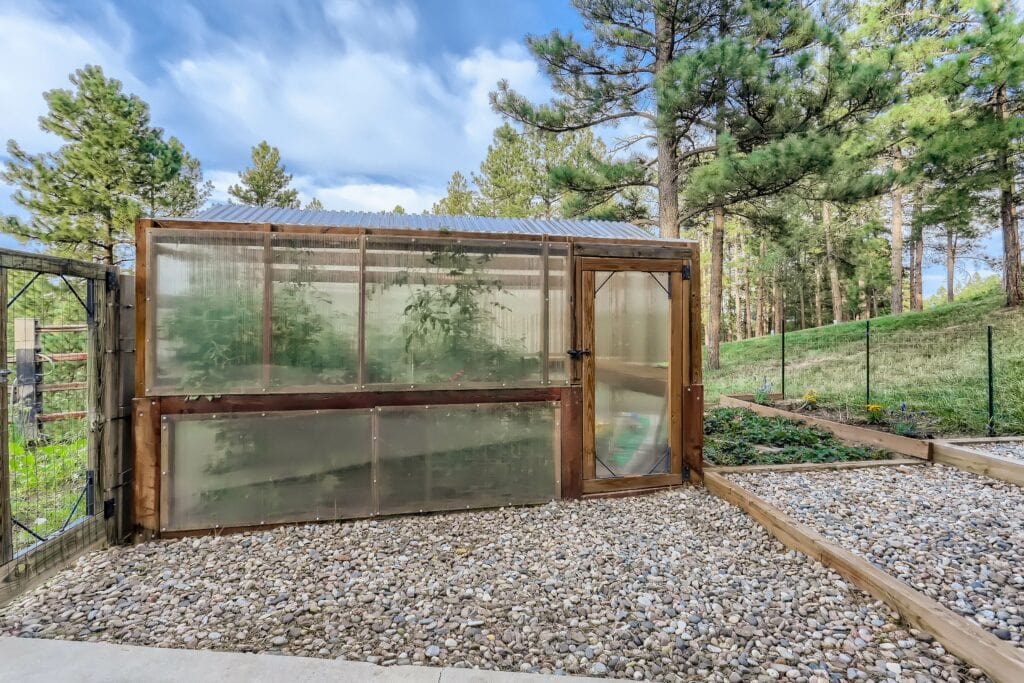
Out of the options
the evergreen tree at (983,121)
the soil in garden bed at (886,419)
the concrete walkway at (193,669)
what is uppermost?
the evergreen tree at (983,121)

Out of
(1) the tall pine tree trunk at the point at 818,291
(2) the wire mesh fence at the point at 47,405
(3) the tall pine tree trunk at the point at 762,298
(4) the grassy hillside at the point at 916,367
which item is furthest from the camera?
(1) the tall pine tree trunk at the point at 818,291

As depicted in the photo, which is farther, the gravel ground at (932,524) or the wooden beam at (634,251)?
the wooden beam at (634,251)

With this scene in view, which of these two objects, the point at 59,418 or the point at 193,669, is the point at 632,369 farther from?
the point at 59,418

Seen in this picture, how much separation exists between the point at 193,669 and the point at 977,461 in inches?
210

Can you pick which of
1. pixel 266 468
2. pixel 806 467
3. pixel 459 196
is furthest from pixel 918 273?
pixel 266 468

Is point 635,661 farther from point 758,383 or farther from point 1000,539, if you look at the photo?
point 758,383

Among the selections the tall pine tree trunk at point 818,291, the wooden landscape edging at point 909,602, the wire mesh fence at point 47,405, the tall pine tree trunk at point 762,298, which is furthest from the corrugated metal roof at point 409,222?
the tall pine tree trunk at point 818,291

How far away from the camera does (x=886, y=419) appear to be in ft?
17.8

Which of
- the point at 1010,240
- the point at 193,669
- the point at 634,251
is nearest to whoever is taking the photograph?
the point at 193,669

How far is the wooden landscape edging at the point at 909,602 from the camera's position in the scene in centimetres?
165

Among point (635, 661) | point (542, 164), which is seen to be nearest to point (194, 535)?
point (635, 661)

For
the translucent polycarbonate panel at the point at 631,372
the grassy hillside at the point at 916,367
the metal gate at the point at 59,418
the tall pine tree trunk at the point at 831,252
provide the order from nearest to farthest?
1. the metal gate at the point at 59,418
2. the translucent polycarbonate panel at the point at 631,372
3. the grassy hillside at the point at 916,367
4. the tall pine tree trunk at the point at 831,252

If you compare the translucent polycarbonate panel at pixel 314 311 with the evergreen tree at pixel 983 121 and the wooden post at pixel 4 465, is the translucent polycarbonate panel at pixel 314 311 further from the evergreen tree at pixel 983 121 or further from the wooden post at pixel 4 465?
the evergreen tree at pixel 983 121

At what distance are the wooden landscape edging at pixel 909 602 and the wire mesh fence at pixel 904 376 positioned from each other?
302 cm
